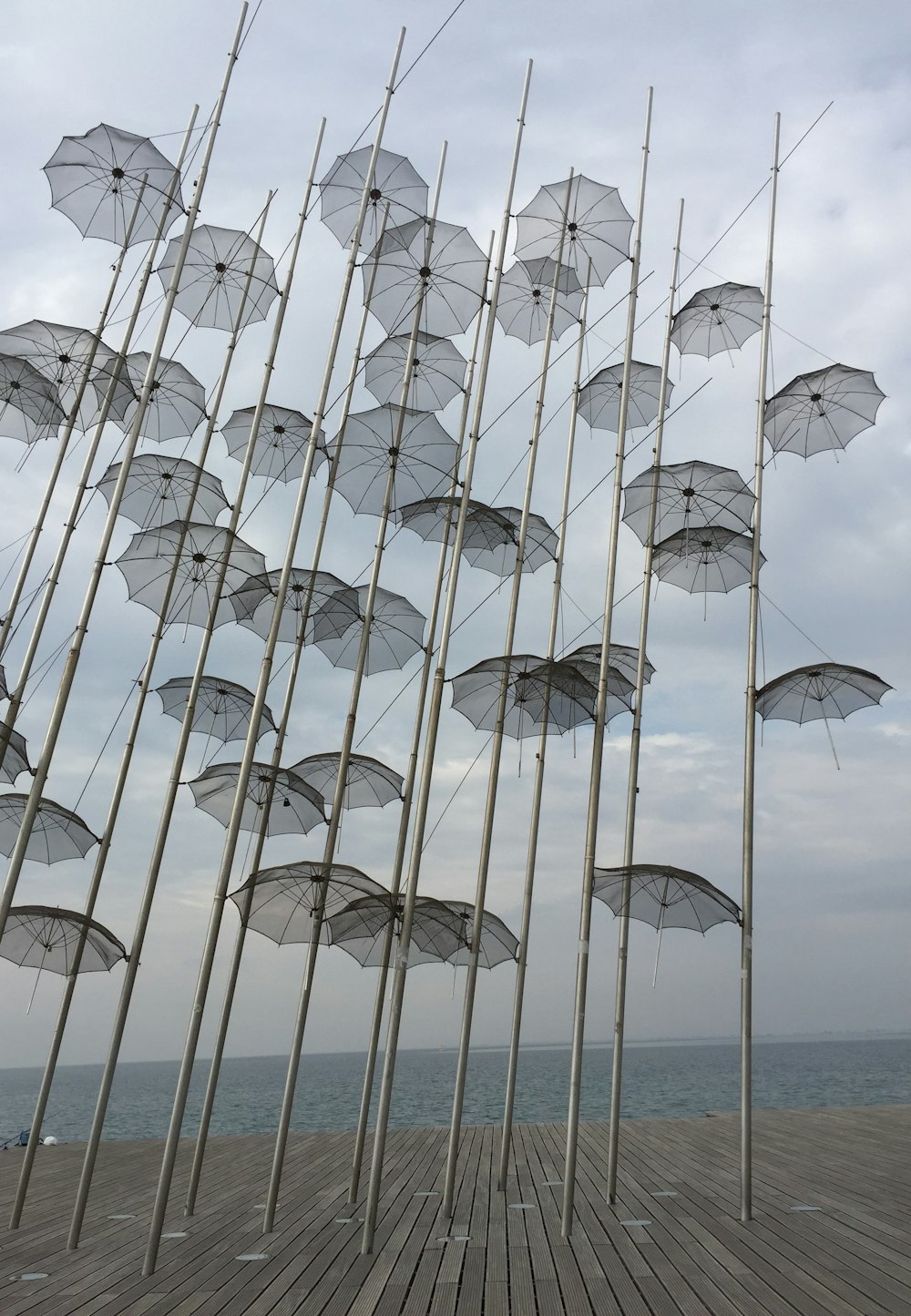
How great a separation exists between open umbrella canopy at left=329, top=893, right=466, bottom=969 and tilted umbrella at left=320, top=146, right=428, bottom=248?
809 centimetres

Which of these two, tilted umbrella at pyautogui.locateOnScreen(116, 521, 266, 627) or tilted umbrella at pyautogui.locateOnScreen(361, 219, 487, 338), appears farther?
tilted umbrella at pyautogui.locateOnScreen(116, 521, 266, 627)

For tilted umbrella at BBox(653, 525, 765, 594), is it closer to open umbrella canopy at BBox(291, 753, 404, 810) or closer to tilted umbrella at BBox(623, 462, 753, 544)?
tilted umbrella at BBox(623, 462, 753, 544)

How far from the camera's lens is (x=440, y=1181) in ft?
36.1

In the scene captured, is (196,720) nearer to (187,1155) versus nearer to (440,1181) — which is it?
(187,1155)

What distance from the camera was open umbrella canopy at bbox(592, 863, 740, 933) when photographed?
973 cm

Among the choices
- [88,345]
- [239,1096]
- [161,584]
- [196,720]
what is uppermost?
[88,345]

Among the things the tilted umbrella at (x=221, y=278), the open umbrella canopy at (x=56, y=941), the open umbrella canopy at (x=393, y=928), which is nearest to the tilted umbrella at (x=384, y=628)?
the open umbrella canopy at (x=393, y=928)

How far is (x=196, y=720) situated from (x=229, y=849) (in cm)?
587

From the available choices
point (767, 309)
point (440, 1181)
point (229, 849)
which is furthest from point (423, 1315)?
point (767, 309)

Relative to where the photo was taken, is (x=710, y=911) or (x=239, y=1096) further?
(x=239, y=1096)

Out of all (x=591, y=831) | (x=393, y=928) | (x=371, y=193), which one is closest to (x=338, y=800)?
(x=393, y=928)

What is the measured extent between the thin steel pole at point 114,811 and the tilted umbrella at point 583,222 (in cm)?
379

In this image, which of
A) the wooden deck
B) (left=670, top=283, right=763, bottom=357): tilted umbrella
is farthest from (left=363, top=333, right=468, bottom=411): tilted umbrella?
the wooden deck

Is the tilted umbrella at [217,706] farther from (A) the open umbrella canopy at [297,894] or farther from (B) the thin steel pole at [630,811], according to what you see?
(B) the thin steel pole at [630,811]
